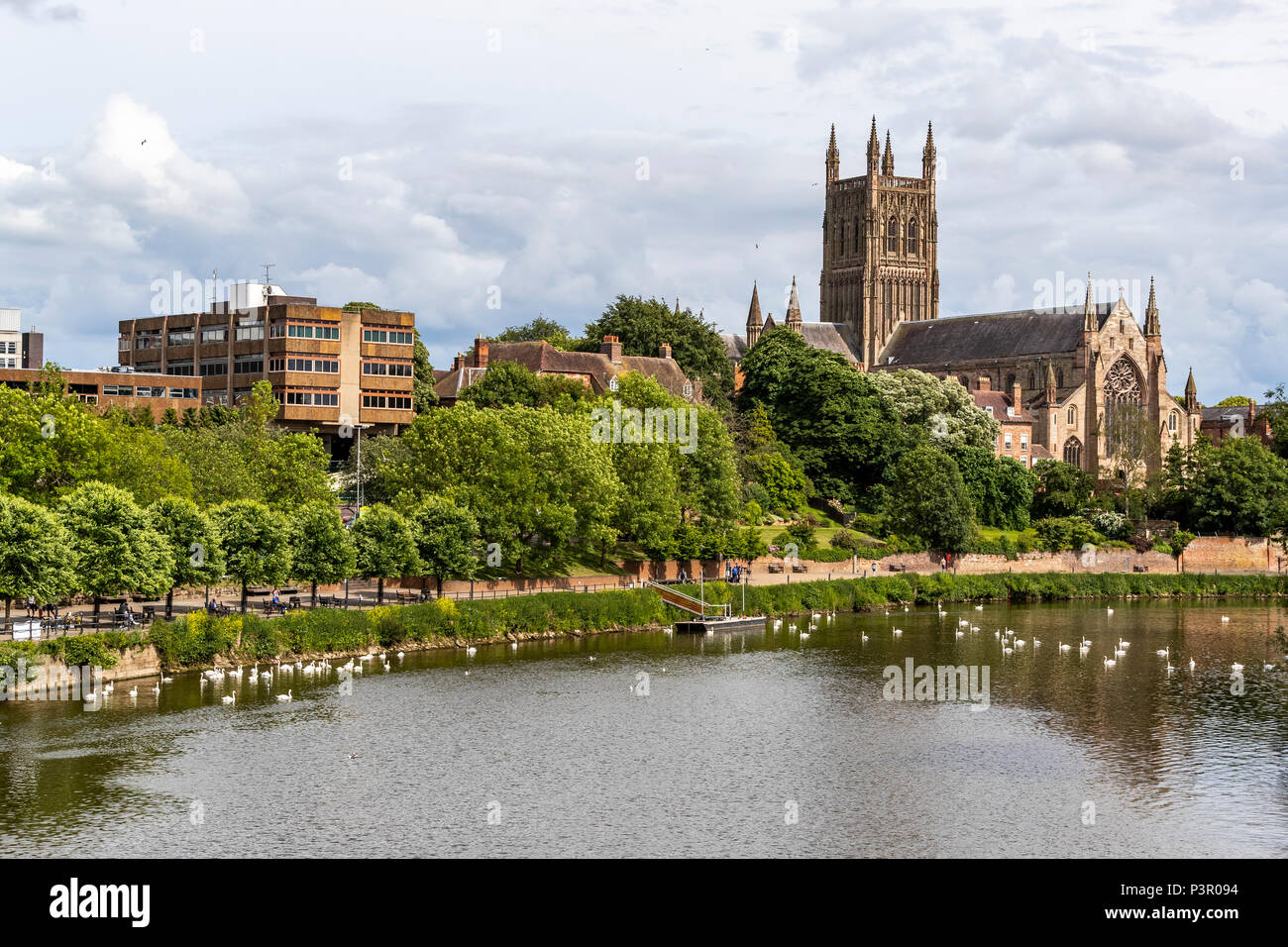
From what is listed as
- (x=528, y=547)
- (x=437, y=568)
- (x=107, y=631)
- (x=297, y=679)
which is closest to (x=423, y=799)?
(x=297, y=679)

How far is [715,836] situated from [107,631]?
1137 inches

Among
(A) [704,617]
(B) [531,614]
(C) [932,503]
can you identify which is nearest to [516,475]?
(B) [531,614]

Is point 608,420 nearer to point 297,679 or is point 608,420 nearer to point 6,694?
point 297,679

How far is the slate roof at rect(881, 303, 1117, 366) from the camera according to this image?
170 m

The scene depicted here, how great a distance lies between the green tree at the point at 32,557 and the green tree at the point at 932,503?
62951 mm

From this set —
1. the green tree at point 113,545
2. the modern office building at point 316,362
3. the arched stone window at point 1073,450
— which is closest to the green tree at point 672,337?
the modern office building at point 316,362

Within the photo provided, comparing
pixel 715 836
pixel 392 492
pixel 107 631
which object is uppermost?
pixel 392 492

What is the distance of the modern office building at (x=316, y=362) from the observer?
367 feet

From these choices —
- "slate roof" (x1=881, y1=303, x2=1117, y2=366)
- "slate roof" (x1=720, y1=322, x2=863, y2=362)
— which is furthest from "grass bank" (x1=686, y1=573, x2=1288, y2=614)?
"slate roof" (x1=720, y1=322, x2=863, y2=362)

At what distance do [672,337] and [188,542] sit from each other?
78.4m

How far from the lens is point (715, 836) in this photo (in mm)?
37375

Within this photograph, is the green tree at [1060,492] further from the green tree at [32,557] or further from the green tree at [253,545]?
the green tree at [32,557]

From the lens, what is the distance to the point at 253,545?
63.7 m

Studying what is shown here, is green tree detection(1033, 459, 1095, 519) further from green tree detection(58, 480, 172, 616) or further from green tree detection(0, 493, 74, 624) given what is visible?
green tree detection(0, 493, 74, 624)
